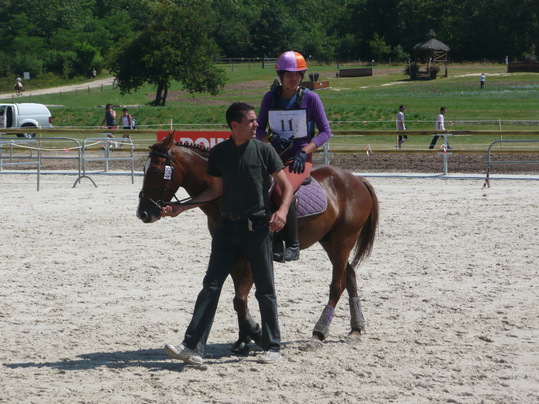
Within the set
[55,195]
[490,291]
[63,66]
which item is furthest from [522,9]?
[490,291]

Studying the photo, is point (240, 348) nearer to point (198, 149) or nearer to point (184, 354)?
point (184, 354)

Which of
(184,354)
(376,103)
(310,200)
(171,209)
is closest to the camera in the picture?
(184,354)

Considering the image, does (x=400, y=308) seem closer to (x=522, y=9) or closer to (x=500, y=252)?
(x=500, y=252)

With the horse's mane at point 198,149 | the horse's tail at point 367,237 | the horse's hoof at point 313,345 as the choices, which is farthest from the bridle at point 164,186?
the horse's tail at point 367,237

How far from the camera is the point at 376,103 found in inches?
2000

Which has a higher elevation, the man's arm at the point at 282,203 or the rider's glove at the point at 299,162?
the rider's glove at the point at 299,162

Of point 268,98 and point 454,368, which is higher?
point 268,98

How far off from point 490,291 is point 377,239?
348 cm

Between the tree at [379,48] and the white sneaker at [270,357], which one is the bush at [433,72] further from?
the white sneaker at [270,357]

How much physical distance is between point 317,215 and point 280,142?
2.20ft

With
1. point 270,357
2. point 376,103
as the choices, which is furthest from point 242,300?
point 376,103

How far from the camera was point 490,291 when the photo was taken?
877 centimetres

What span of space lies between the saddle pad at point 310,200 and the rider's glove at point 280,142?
1.21ft

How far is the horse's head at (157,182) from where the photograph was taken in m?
6.50
